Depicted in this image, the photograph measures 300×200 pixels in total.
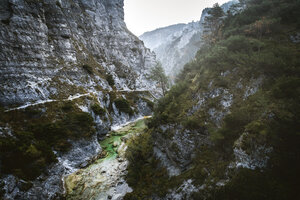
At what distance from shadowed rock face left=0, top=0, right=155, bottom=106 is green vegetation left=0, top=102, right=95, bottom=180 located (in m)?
4.93

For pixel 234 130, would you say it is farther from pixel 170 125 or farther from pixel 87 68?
pixel 87 68

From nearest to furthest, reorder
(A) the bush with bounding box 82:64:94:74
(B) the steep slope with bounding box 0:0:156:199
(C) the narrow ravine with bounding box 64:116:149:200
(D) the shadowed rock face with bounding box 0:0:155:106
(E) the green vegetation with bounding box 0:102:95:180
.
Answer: (C) the narrow ravine with bounding box 64:116:149:200 < (E) the green vegetation with bounding box 0:102:95:180 < (B) the steep slope with bounding box 0:0:156:199 < (D) the shadowed rock face with bounding box 0:0:155:106 < (A) the bush with bounding box 82:64:94:74

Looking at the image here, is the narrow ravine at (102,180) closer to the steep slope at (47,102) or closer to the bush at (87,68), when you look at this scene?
the steep slope at (47,102)

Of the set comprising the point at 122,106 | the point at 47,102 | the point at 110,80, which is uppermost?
the point at 110,80

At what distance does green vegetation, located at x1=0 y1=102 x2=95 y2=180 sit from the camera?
16.5 meters

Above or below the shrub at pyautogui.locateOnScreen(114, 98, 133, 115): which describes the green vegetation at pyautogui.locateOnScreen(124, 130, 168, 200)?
below

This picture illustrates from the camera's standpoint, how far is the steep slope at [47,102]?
662 inches

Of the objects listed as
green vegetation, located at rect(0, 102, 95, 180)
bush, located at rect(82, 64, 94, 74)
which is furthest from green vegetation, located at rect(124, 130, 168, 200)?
bush, located at rect(82, 64, 94, 74)

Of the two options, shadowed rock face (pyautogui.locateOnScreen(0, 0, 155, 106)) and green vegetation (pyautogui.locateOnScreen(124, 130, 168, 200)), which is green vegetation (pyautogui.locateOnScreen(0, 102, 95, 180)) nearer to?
shadowed rock face (pyautogui.locateOnScreen(0, 0, 155, 106))

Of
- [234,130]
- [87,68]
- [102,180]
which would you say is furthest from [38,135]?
[234,130]

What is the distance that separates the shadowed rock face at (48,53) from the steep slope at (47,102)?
15 centimetres

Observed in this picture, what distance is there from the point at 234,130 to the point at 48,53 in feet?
148

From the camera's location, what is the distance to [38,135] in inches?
830

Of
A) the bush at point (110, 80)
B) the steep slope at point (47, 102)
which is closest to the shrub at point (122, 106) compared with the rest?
the steep slope at point (47, 102)
